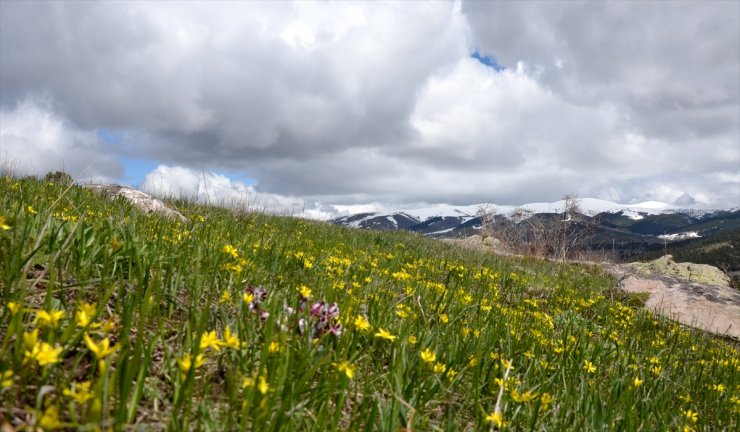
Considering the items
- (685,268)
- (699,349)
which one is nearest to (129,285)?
(699,349)

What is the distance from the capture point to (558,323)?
6.03m

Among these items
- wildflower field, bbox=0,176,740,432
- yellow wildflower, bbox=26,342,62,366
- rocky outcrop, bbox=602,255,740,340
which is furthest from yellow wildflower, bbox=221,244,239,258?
rocky outcrop, bbox=602,255,740,340

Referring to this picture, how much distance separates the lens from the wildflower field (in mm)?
1739

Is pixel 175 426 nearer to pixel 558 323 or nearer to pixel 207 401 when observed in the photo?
pixel 207 401

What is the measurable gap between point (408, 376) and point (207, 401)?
127 centimetres

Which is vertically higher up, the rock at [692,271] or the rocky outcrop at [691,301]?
the rocky outcrop at [691,301]

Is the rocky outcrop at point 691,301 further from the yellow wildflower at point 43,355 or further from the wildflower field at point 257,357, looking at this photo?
the yellow wildflower at point 43,355

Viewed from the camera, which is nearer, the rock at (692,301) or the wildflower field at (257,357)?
the wildflower field at (257,357)

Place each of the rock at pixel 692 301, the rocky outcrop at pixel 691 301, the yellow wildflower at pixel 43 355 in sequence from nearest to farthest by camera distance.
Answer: the yellow wildflower at pixel 43 355
the rocky outcrop at pixel 691 301
the rock at pixel 692 301

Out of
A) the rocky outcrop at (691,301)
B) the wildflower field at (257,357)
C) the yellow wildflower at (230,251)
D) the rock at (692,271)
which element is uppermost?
the yellow wildflower at (230,251)

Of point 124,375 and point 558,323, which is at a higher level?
point 124,375

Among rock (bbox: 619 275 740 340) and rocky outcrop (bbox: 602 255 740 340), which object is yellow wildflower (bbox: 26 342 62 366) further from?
rock (bbox: 619 275 740 340)

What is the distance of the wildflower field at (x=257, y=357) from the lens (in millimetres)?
1739

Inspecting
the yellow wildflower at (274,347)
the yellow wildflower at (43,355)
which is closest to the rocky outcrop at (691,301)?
the yellow wildflower at (274,347)
